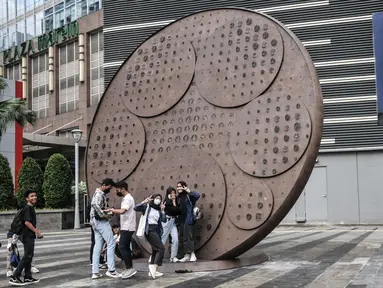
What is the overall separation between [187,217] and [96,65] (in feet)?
121

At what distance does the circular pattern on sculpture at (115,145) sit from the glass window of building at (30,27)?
1662 inches

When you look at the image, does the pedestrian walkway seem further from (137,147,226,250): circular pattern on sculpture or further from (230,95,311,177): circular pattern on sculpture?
(230,95,311,177): circular pattern on sculpture

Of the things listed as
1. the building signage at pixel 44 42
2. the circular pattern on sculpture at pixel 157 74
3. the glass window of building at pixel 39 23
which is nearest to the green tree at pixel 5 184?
the circular pattern on sculpture at pixel 157 74

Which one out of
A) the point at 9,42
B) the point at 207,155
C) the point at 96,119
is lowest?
the point at 207,155

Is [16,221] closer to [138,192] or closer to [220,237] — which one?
[138,192]

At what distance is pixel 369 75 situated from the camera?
2880 cm

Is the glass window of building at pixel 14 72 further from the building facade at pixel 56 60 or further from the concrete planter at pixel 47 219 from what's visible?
the concrete planter at pixel 47 219

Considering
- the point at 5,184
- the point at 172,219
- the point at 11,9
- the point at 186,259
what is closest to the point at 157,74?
the point at 172,219

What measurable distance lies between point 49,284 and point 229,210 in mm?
3507

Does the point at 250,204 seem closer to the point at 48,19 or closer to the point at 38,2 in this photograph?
the point at 48,19

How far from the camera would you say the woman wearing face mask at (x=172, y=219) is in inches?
381

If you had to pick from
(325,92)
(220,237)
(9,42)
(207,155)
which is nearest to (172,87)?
(207,155)

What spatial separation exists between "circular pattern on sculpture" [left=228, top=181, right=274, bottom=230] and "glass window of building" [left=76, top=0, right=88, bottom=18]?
129 feet

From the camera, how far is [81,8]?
46375 mm
